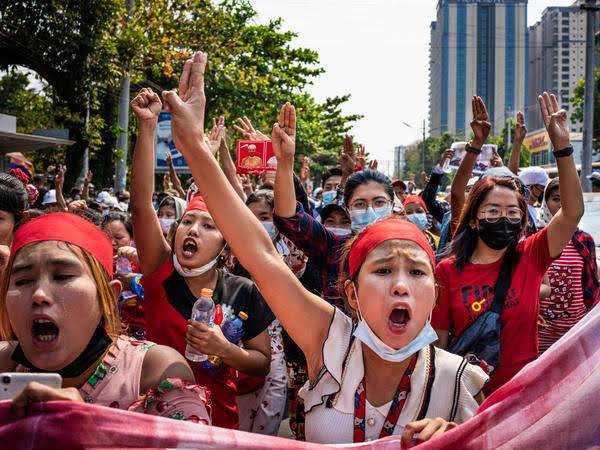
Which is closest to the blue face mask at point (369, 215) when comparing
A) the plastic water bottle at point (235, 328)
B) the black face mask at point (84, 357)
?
the plastic water bottle at point (235, 328)

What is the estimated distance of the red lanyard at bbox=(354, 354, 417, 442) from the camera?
2.30 metres

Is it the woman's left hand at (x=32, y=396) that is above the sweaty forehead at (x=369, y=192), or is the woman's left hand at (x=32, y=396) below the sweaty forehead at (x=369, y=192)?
below

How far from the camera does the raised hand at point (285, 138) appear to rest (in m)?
3.27

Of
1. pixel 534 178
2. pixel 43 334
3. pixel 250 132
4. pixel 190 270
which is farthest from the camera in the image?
pixel 534 178

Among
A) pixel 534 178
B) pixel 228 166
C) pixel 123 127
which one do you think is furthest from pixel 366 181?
pixel 123 127

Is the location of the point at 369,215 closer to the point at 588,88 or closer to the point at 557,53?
the point at 588,88

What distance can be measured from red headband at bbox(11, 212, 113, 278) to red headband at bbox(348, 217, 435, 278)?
742 mm

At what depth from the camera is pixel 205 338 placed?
10.1ft

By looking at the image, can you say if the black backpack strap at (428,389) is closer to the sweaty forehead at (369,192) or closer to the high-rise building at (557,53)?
the sweaty forehead at (369,192)

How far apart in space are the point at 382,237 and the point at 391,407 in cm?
50

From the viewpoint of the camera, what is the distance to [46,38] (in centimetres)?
1620

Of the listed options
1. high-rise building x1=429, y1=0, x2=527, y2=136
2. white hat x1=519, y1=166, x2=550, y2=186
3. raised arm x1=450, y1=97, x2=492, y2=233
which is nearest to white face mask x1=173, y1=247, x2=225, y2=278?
raised arm x1=450, y1=97, x2=492, y2=233

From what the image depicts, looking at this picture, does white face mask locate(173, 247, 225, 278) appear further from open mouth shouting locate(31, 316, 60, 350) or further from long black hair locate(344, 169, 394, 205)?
open mouth shouting locate(31, 316, 60, 350)

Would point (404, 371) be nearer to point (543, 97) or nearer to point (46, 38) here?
point (543, 97)
